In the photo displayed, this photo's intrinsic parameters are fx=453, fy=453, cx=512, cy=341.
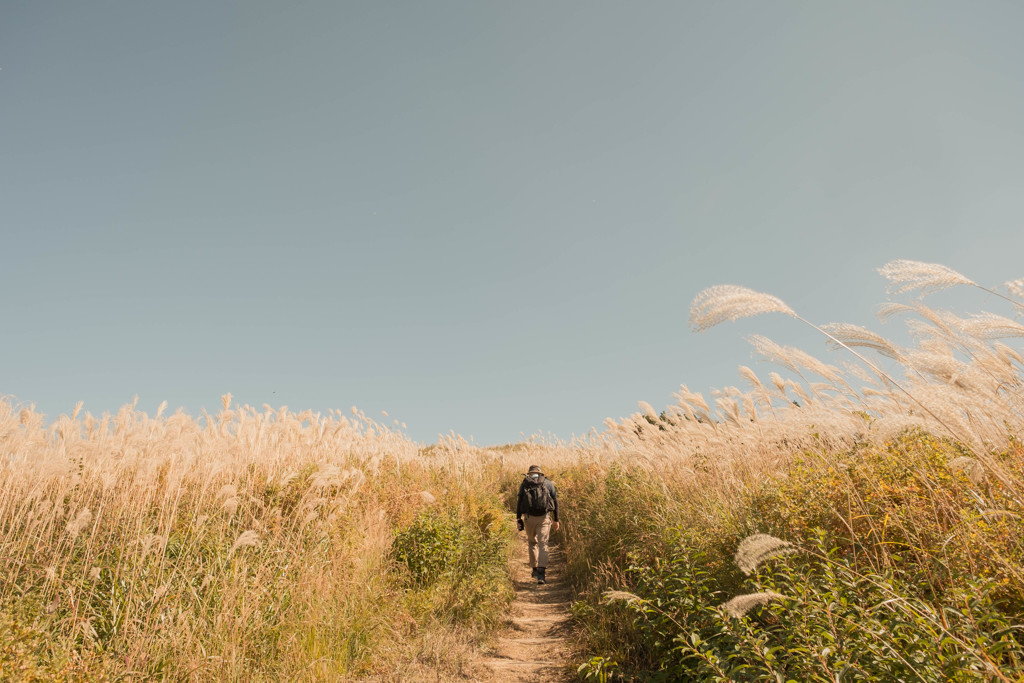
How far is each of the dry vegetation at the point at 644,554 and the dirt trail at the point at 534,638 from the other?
1.19ft

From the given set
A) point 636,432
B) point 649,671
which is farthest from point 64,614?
point 636,432

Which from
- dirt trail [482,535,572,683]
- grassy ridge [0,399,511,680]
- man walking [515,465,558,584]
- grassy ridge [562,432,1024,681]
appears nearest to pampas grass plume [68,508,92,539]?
grassy ridge [0,399,511,680]

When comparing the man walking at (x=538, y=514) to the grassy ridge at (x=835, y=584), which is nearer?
the grassy ridge at (x=835, y=584)

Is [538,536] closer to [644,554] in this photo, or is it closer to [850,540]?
[644,554]

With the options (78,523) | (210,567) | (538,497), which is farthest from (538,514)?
(78,523)

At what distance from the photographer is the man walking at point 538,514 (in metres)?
9.45

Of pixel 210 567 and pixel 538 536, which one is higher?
pixel 210 567

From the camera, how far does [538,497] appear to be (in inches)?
379

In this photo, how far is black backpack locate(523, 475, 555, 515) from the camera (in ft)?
31.3

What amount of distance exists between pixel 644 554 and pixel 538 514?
3684 millimetres

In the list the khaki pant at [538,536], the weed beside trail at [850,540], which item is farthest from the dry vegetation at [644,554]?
the khaki pant at [538,536]

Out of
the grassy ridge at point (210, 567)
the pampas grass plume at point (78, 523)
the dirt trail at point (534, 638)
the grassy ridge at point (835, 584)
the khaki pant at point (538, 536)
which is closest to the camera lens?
the grassy ridge at point (835, 584)

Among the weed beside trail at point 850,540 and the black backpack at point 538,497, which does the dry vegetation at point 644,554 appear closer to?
the weed beside trail at point 850,540

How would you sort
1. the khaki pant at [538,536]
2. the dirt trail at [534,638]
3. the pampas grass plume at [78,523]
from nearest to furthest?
1. the pampas grass plume at [78,523]
2. the dirt trail at [534,638]
3. the khaki pant at [538,536]
